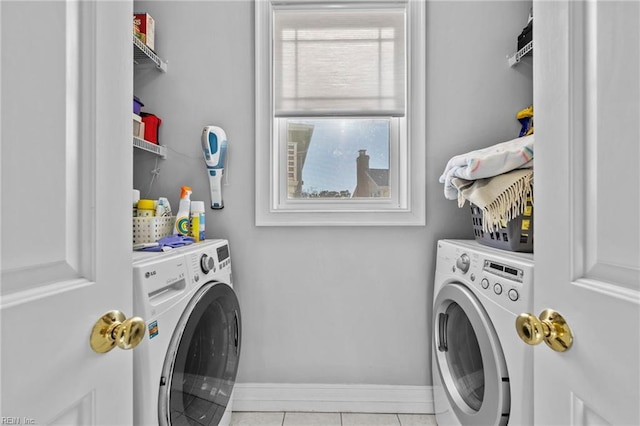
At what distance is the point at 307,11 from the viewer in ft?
5.10

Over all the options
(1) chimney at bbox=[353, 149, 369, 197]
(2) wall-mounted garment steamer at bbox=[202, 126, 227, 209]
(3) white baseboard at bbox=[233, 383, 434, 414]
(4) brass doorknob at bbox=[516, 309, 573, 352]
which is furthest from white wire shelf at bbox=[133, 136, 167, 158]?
(4) brass doorknob at bbox=[516, 309, 573, 352]

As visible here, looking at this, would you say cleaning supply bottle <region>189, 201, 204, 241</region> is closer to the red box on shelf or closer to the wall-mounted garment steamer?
the wall-mounted garment steamer

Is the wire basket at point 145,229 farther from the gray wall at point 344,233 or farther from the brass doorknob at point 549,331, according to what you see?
the brass doorknob at point 549,331

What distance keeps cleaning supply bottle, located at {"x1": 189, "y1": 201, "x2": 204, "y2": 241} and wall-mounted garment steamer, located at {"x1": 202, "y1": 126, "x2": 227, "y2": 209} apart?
14 cm

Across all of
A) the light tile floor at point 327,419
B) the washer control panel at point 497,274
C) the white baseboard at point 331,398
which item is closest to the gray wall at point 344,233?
the white baseboard at point 331,398

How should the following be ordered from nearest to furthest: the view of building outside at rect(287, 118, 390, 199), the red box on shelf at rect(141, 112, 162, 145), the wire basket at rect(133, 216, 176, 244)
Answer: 1. the wire basket at rect(133, 216, 176, 244)
2. the red box on shelf at rect(141, 112, 162, 145)
3. the view of building outside at rect(287, 118, 390, 199)

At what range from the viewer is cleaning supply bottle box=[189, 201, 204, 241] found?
136 cm

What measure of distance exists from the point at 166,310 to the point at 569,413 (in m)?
0.88

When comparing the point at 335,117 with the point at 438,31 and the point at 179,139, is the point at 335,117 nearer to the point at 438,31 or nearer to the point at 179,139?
the point at 438,31

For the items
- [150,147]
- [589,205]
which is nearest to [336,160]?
[150,147]

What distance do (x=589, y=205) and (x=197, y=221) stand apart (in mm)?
1300

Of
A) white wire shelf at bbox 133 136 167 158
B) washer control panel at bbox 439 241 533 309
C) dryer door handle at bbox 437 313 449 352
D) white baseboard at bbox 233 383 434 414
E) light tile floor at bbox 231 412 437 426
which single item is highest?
white wire shelf at bbox 133 136 167 158

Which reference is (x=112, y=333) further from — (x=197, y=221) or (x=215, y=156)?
(x=215, y=156)

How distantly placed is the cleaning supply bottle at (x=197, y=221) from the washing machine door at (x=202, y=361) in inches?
12.0
